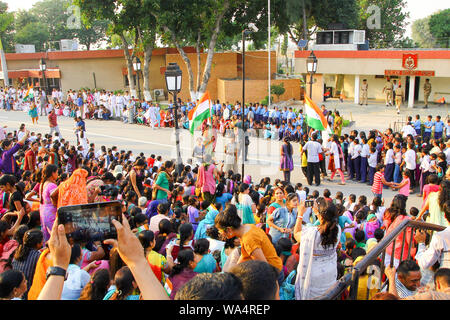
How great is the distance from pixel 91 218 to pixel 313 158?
9.66 meters

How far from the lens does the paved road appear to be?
13.3 m

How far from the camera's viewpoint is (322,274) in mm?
3883

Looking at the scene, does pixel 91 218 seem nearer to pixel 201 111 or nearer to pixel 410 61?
pixel 201 111

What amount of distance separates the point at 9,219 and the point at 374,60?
22.6 meters

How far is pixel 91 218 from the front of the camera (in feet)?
10.5

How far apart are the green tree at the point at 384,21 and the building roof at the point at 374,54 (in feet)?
36.7

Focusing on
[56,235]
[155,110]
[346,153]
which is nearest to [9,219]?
[56,235]

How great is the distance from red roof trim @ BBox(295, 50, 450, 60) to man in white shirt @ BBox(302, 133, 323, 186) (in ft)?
45.9

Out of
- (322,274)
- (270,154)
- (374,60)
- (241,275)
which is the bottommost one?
(270,154)

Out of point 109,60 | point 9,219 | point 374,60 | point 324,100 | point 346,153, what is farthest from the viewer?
point 109,60

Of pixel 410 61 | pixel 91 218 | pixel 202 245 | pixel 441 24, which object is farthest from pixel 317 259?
pixel 441 24

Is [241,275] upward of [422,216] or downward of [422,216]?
upward

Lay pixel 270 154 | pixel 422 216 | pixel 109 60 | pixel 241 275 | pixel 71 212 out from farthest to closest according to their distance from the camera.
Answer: pixel 109 60
pixel 270 154
pixel 422 216
pixel 71 212
pixel 241 275

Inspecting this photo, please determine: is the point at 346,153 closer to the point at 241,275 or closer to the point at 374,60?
the point at 241,275
